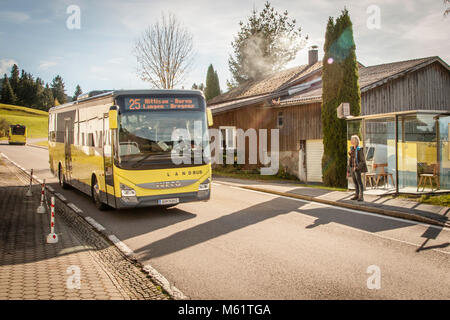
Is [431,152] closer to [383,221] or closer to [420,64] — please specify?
[383,221]

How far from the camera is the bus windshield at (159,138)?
32.4ft

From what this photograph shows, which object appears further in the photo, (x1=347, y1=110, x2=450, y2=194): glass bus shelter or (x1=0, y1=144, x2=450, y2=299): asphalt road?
(x1=347, y1=110, x2=450, y2=194): glass bus shelter

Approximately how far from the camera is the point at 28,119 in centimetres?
10350

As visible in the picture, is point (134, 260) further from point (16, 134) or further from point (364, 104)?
point (16, 134)

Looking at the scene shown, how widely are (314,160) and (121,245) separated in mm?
19574

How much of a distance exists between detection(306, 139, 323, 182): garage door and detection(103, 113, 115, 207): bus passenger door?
56.1 feet

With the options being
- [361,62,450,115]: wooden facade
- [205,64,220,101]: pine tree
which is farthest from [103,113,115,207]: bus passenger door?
[205,64,220,101]: pine tree

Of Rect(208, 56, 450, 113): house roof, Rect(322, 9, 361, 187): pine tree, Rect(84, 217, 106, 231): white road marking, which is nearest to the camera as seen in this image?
Rect(84, 217, 106, 231): white road marking

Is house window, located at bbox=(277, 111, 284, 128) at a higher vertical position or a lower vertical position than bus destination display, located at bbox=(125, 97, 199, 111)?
higher

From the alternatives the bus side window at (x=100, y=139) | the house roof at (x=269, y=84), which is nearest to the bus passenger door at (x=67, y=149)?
the bus side window at (x=100, y=139)

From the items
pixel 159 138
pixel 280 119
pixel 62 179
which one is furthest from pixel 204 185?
pixel 280 119

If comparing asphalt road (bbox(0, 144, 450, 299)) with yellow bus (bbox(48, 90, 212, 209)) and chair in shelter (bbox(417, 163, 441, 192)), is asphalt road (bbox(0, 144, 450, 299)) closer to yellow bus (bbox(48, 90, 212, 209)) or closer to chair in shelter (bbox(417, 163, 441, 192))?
yellow bus (bbox(48, 90, 212, 209))

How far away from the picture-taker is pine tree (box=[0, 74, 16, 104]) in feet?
413

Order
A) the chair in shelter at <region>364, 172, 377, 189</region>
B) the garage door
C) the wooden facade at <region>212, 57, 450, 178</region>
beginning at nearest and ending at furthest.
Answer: the chair in shelter at <region>364, 172, 377, 189</region> < the wooden facade at <region>212, 57, 450, 178</region> < the garage door
